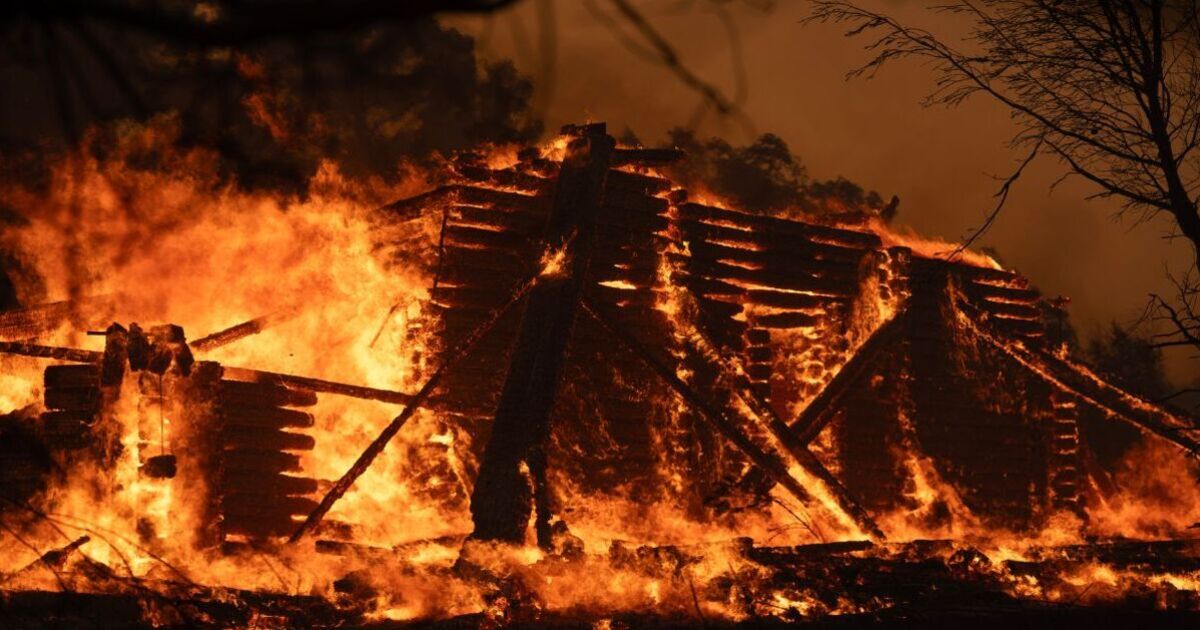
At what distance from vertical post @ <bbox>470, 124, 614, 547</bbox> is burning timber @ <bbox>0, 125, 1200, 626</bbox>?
0.03m

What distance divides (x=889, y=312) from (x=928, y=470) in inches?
77.0

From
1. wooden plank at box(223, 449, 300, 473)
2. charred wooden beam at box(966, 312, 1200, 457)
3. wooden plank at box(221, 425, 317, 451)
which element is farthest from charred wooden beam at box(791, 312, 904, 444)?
wooden plank at box(223, 449, 300, 473)

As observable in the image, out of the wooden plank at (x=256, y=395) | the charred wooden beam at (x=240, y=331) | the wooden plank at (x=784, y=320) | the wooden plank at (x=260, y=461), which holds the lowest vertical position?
the wooden plank at (x=260, y=461)

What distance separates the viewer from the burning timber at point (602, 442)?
8.77 meters

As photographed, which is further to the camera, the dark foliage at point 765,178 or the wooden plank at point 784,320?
the dark foliage at point 765,178

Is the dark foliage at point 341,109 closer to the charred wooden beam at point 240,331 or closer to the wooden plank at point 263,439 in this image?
the charred wooden beam at point 240,331

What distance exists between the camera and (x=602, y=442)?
11.3 metres

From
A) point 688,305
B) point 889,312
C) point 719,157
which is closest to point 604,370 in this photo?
Answer: point 688,305

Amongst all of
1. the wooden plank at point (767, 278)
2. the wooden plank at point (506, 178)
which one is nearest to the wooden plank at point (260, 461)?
the wooden plank at point (506, 178)

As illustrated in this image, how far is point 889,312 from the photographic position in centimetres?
1321

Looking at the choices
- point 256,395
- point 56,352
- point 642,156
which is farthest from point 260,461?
point 642,156

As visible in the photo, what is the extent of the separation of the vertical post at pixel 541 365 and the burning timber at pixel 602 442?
0.10 feet

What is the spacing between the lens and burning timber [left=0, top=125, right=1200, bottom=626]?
8.77m

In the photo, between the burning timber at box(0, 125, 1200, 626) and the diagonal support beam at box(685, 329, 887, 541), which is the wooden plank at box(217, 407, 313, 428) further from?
the diagonal support beam at box(685, 329, 887, 541)
